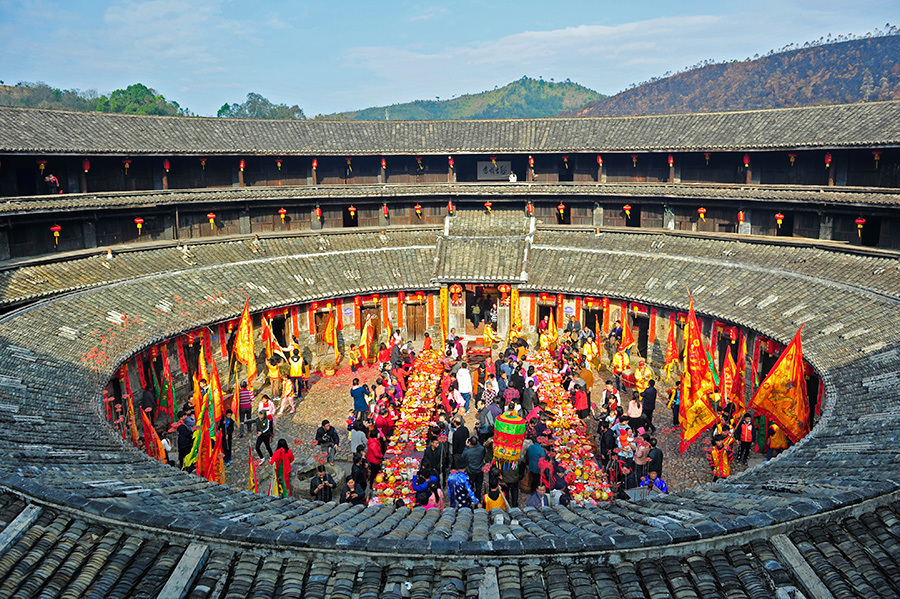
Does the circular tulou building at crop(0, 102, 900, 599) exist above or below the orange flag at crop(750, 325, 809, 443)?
above

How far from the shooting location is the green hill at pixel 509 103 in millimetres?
171500

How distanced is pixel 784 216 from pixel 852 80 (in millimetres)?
89277

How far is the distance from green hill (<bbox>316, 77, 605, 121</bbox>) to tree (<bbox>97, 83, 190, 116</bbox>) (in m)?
83.4

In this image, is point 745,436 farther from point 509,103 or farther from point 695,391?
point 509,103

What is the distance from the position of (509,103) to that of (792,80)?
78.7m

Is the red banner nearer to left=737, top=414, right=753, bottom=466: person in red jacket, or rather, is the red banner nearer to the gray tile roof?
the gray tile roof

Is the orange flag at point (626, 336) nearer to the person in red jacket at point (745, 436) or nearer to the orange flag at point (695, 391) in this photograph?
the orange flag at point (695, 391)

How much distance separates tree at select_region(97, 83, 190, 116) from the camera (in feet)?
263

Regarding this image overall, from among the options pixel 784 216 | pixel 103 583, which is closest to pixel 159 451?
pixel 103 583

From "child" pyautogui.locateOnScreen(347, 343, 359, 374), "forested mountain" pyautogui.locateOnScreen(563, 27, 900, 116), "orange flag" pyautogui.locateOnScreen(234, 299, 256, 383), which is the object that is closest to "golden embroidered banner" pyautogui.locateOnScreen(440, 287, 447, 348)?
"child" pyautogui.locateOnScreen(347, 343, 359, 374)

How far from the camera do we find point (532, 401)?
67.6 ft

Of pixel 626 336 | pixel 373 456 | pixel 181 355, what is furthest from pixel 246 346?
pixel 626 336

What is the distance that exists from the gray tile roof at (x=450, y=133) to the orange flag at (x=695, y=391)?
12.5 m

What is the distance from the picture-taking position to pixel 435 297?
Answer: 32344mm
